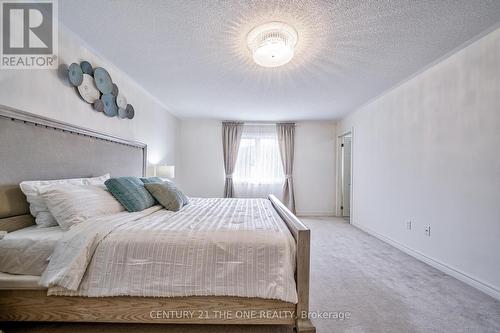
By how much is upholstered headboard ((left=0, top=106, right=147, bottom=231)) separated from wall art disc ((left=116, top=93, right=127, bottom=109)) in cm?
50

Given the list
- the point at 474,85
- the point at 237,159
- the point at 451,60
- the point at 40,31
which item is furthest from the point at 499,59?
the point at 237,159

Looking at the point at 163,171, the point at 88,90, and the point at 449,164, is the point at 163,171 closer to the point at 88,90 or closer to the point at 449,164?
the point at 88,90

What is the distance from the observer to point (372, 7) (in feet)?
5.48

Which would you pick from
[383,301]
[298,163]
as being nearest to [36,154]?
[383,301]

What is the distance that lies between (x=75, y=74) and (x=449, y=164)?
3963mm

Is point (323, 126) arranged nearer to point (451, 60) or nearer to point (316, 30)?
point (451, 60)

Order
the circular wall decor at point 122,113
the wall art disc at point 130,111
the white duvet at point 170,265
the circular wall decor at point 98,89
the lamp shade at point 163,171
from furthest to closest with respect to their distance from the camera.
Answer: the lamp shade at point 163,171
the wall art disc at point 130,111
the circular wall decor at point 122,113
the circular wall decor at point 98,89
the white duvet at point 170,265

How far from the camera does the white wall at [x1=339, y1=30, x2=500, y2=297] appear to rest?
1937mm

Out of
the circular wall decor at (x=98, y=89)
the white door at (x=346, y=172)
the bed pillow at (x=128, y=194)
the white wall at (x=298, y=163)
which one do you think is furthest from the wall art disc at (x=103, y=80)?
the white door at (x=346, y=172)

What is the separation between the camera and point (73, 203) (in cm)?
157

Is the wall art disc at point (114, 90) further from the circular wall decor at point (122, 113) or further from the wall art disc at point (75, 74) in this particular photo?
the wall art disc at point (75, 74)

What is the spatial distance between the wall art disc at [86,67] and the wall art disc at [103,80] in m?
0.04

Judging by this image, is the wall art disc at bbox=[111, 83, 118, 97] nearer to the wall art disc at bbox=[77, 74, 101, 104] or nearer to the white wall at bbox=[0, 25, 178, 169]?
the white wall at bbox=[0, 25, 178, 169]

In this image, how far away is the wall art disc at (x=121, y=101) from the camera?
272 centimetres
